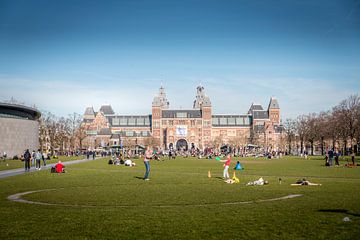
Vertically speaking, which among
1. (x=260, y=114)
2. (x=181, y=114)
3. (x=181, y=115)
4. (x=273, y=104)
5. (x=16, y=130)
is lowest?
(x=16, y=130)

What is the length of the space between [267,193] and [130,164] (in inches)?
1263

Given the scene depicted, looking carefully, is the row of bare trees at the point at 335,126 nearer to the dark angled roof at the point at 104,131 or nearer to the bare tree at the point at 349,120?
the bare tree at the point at 349,120

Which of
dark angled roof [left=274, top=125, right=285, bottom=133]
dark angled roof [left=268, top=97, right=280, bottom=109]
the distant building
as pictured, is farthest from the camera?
dark angled roof [left=268, top=97, right=280, bottom=109]

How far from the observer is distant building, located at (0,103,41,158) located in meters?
78.8

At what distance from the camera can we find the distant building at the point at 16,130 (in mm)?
78750

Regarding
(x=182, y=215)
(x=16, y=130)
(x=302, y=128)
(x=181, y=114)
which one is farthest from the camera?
(x=181, y=114)

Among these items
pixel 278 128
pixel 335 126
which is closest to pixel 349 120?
pixel 335 126

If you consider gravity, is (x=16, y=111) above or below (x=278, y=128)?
above

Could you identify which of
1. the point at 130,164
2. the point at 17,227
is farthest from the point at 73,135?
the point at 17,227

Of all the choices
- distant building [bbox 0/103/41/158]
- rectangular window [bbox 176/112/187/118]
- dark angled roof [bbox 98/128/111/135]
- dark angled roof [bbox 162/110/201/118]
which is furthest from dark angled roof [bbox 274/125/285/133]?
distant building [bbox 0/103/41/158]

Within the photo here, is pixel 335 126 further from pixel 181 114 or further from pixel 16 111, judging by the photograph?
pixel 181 114

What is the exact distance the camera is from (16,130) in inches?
3206

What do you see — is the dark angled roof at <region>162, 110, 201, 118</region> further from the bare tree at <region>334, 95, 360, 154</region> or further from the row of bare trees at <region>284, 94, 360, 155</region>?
the bare tree at <region>334, 95, 360, 154</region>

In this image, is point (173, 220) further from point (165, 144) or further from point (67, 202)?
point (165, 144)
